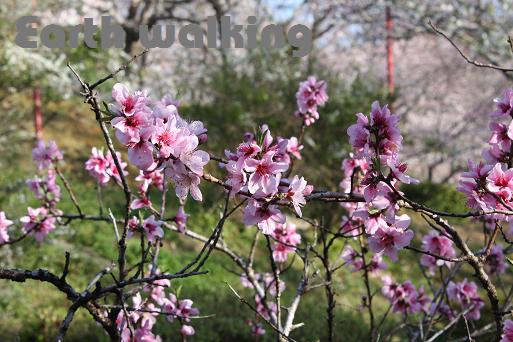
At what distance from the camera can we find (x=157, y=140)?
135 cm

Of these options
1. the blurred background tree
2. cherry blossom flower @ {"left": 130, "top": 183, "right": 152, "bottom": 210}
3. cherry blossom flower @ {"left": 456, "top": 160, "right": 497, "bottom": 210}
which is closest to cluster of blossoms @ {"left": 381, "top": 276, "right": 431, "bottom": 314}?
the blurred background tree

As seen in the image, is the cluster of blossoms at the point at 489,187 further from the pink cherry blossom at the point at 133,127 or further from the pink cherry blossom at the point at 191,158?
the pink cherry blossom at the point at 133,127

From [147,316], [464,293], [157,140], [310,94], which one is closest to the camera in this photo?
[157,140]

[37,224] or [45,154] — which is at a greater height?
[45,154]

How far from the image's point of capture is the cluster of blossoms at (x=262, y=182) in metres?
1.40

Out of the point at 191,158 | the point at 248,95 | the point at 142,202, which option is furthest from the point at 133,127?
the point at 248,95

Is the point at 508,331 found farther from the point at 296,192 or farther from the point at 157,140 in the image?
the point at 157,140

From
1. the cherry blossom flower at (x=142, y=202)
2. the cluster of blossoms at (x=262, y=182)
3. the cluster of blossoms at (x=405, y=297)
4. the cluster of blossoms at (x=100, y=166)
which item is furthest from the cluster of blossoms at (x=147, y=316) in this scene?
the cluster of blossoms at (x=405, y=297)

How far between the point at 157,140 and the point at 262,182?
0.29 m

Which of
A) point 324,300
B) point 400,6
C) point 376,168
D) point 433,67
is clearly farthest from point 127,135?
point 433,67

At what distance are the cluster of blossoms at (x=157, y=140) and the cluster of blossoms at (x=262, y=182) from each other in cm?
10

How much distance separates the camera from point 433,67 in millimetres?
14914

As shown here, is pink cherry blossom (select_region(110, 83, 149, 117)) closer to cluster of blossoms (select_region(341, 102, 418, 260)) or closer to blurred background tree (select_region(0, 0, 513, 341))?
cluster of blossoms (select_region(341, 102, 418, 260))

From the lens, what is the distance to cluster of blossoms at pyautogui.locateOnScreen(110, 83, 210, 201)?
4.43 feet
